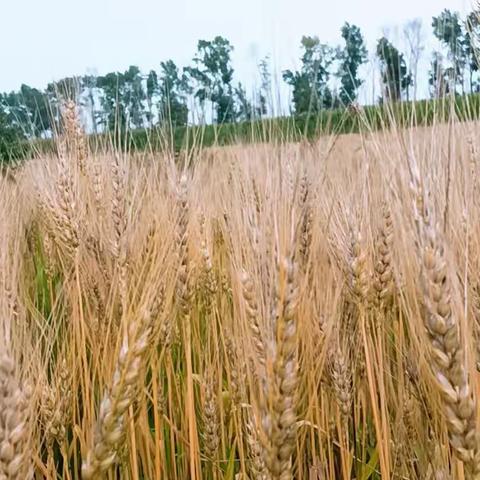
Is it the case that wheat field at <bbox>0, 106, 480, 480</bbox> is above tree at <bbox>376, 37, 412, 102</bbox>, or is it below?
below

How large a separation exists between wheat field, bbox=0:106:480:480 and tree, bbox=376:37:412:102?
102 millimetres

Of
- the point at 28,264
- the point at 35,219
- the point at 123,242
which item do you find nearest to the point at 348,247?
the point at 123,242

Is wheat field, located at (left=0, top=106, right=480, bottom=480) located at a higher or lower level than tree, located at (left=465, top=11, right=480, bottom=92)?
→ lower

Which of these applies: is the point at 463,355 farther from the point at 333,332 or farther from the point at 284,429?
the point at 333,332

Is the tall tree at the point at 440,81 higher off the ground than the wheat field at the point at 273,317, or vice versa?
the tall tree at the point at 440,81

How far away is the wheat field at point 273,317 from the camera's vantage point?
3.17ft

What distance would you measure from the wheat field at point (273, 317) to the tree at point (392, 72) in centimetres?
10

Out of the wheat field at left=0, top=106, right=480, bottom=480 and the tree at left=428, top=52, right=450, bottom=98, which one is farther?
the tree at left=428, top=52, right=450, bottom=98

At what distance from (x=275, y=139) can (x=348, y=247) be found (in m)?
0.32

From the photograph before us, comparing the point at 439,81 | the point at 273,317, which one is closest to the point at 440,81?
the point at 439,81

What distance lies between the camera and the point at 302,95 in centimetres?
159

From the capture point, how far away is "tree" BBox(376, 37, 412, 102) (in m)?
1.38

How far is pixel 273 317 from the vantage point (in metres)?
1.02

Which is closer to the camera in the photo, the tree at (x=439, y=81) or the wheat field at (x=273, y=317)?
the wheat field at (x=273, y=317)
